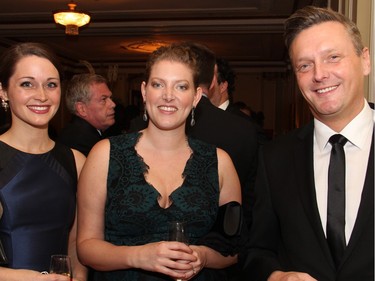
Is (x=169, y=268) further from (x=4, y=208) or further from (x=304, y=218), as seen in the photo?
(x=4, y=208)

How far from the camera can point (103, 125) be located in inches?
194

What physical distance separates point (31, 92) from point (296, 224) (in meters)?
1.32

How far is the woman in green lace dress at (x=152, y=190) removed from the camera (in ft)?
7.54

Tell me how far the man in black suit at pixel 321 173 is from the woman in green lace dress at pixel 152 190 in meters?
0.38

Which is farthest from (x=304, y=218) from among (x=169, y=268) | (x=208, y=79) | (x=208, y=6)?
(x=208, y=6)

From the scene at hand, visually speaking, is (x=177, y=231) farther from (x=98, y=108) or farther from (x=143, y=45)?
(x=143, y=45)

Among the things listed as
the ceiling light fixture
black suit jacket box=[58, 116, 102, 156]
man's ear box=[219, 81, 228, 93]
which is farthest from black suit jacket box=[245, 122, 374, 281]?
the ceiling light fixture

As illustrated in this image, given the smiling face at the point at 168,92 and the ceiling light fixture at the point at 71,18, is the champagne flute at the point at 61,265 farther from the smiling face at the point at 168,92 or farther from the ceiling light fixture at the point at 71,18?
the ceiling light fixture at the point at 71,18

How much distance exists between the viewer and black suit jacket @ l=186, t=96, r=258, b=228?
3.28 metres

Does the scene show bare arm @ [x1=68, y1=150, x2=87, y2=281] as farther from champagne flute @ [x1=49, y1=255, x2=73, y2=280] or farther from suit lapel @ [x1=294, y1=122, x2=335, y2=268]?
suit lapel @ [x1=294, y1=122, x2=335, y2=268]

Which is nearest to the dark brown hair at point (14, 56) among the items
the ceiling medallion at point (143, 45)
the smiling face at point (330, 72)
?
the smiling face at point (330, 72)

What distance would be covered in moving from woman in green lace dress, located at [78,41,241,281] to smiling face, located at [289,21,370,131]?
2.01 ft

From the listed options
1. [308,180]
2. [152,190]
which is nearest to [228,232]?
[152,190]

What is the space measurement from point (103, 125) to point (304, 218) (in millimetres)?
3283
